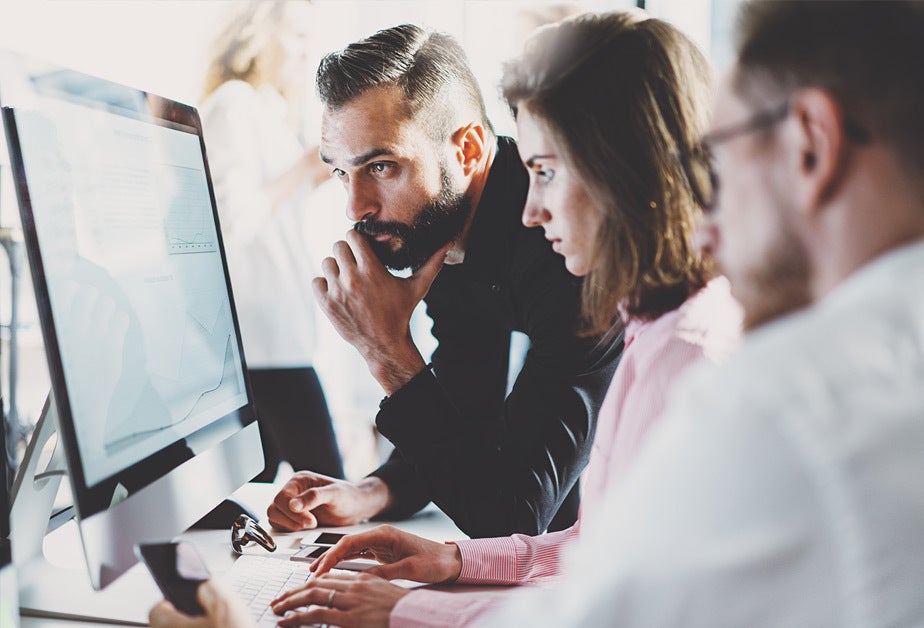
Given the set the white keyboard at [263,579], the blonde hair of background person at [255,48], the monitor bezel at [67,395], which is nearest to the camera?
the monitor bezel at [67,395]

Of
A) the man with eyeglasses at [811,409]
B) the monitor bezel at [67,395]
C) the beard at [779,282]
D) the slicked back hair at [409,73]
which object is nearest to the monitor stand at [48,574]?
the monitor bezel at [67,395]

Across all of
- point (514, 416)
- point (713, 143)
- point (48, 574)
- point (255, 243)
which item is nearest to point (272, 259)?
point (255, 243)

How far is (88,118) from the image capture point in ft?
2.42

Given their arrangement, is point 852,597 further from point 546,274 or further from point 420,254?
point 420,254

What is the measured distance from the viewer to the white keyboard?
2.55 feet

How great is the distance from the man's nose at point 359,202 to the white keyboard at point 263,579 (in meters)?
0.65

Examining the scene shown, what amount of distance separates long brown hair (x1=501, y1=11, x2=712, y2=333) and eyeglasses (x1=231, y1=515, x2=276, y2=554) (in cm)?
52

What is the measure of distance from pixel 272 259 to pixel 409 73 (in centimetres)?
99

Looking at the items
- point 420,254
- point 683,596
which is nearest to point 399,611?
point 683,596

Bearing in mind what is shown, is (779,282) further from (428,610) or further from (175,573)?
(175,573)

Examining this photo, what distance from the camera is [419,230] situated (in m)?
1.40

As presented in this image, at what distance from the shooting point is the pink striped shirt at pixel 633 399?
0.69 metres

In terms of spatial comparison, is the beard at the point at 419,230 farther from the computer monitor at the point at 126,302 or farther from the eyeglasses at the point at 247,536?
the eyeglasses at the point at 247,536

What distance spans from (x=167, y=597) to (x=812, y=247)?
1.89 ft
